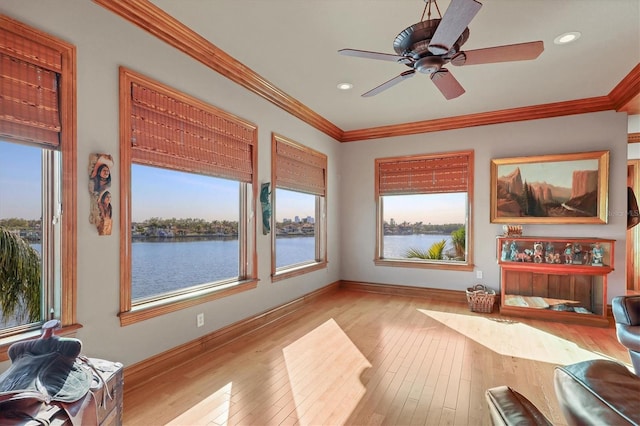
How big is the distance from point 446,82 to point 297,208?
2.93 metres

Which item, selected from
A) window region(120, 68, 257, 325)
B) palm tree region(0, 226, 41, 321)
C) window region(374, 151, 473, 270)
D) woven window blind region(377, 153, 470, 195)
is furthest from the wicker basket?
palm tree region(0, 226, 41, 321)

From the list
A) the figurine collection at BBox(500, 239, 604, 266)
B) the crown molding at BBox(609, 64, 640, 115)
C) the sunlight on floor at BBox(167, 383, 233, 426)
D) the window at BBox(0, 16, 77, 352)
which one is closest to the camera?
the window at BBox(0, 16, 77, 352)

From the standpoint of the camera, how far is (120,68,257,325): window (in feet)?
8.16

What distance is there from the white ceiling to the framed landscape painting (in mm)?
863

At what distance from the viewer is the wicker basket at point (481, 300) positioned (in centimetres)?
450

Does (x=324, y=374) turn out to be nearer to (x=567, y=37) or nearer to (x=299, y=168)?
(x=299, y=168)

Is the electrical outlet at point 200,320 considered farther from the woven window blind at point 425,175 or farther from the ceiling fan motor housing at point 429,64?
the woven window blind at point 425,175

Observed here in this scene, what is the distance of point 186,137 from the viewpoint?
2.90 m

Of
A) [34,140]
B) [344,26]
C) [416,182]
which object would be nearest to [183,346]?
[34,140]

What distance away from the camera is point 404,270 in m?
5.52

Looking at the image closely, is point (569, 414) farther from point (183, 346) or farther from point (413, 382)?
point (183, 346)

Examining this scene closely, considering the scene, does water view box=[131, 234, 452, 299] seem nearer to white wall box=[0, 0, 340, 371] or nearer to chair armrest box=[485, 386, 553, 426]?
white wall box=[0, 0, 340, 371]

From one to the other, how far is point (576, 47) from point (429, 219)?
308 centimetres

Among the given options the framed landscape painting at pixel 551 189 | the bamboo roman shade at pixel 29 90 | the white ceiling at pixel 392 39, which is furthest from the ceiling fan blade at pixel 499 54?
the framed landscape painting at pixel 551 189
